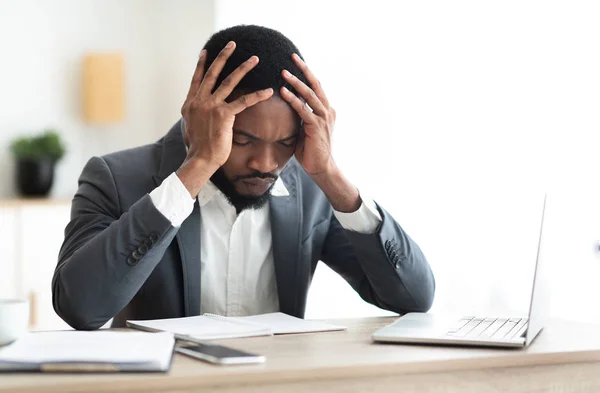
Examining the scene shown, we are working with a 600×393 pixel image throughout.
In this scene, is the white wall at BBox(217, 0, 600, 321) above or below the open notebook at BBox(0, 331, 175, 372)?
above

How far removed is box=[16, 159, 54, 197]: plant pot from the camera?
4008mm

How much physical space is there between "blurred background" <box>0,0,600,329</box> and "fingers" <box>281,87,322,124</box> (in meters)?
0.54

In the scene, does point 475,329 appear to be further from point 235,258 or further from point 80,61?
point 80,61

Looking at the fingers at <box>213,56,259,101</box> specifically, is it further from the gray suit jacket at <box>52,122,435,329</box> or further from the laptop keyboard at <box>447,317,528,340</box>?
the laptop keyboard at <box>447,317,528,340</box>

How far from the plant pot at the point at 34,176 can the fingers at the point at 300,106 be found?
2.55 metres

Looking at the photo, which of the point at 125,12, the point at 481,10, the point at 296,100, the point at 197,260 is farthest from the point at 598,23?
the point at 125,12

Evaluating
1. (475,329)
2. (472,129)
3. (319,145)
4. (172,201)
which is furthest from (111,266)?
(472,129)

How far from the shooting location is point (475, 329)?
57.8 inches

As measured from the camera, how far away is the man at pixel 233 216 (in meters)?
1.57

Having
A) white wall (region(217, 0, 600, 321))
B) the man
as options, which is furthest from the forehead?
white wall (region(217, 0, 600, 321))

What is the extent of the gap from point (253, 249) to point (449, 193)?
1116 mm

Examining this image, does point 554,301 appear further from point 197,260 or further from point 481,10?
point 197,260

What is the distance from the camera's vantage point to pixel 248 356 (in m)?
1.18

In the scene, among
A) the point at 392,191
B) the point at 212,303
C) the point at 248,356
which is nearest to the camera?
the point at 248,356
